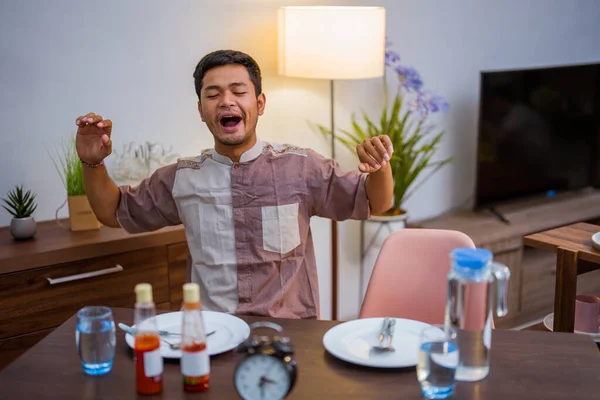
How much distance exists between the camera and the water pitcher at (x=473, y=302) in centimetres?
146

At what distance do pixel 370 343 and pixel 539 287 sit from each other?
237 centimetres

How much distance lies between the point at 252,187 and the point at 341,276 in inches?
62.6

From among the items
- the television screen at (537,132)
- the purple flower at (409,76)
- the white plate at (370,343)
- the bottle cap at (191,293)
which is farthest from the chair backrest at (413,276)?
the television screen at (537,132)

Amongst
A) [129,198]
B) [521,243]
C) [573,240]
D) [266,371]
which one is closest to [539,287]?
[521,243]

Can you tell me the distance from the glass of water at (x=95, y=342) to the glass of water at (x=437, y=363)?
612 millimetres

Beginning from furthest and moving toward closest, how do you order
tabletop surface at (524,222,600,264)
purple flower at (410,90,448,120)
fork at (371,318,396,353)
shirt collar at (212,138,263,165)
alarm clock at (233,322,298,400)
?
purple flower at (410,90,448,120)
tabletop surface at (524,222,600,264)
shirt collar at (212,138,263,165)
fork at (371,318,396,353)
alarm clock at (233,322,298,400)

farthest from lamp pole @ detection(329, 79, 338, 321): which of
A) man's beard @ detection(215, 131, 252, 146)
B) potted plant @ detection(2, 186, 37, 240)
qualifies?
potted plant @ detection(2, 186, 37, 240)

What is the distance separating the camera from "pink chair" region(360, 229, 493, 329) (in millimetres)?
2141

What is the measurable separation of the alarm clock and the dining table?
0.08m

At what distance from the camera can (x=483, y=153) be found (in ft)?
12.9

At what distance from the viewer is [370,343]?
66.0 inches

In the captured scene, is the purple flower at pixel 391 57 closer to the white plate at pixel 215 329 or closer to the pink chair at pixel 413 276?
the pink chair at pixel 413 276

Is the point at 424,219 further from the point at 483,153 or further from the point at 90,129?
the point at 90,129

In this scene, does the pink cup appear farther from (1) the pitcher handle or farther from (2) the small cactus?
(2) the small cactus
